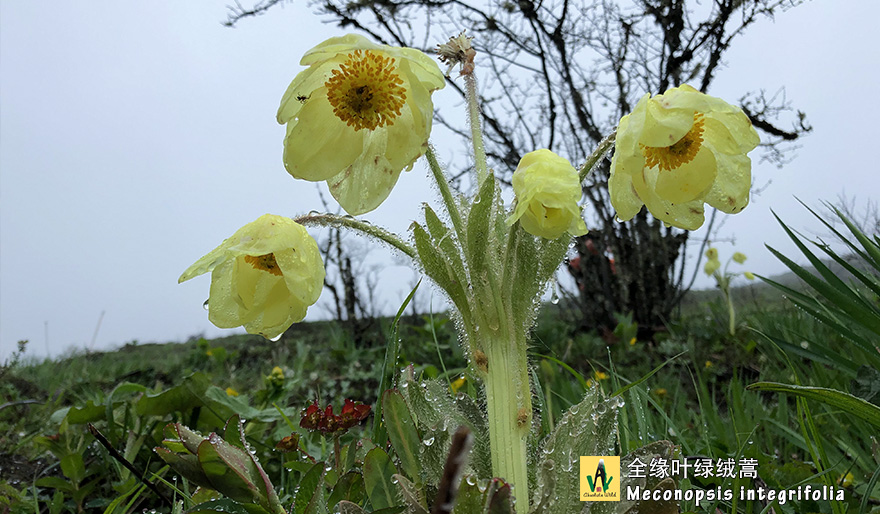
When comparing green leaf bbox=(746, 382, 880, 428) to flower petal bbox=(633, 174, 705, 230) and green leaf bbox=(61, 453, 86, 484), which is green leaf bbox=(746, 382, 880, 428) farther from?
green leaf bbox=(61, 453, 86, 484)

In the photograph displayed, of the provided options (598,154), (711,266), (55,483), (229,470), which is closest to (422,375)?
(229,470)

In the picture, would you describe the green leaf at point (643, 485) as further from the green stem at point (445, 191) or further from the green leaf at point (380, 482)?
the green stem at point (445, 191)

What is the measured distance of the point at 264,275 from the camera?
80 centimetres

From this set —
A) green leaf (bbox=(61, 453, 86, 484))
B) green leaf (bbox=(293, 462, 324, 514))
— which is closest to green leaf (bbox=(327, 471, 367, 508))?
green leaf (bbox=(293, 462, 324, 514))

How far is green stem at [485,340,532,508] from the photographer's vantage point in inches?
28.7

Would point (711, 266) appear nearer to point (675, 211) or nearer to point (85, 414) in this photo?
point (675, 211)

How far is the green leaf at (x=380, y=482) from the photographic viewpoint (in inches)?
29.7

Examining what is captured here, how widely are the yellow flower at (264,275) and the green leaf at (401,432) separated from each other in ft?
0.58

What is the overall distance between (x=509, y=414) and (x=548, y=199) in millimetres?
290

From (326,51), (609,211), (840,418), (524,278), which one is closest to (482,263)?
(524,278)

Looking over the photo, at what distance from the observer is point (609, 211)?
413 centimetres

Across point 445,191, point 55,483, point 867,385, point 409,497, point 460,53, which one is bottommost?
point 55,483

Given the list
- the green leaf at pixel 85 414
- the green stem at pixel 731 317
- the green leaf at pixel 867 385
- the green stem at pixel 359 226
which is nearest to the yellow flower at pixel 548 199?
the green stem at pixel 359 226

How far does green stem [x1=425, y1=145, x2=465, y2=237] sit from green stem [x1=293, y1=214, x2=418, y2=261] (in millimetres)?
75
